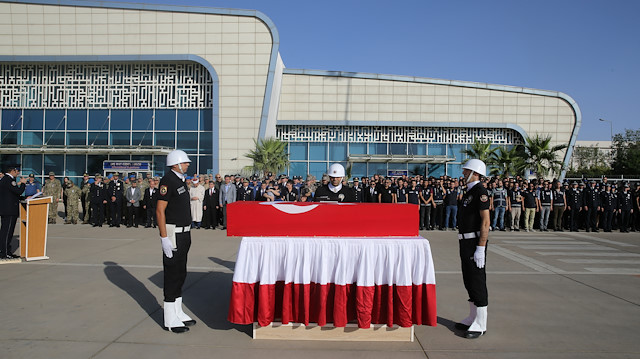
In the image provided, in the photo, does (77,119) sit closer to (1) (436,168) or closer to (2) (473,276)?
(1) (436,168)

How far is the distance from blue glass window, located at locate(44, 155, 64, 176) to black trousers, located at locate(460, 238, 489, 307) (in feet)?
92.2

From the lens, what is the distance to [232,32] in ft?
79.5

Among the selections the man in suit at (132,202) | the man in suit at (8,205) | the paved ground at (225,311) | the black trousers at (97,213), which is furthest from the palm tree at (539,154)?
the man in suit at (8,205)

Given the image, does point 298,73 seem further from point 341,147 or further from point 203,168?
point 203,168

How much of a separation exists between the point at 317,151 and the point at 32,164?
19.0 m

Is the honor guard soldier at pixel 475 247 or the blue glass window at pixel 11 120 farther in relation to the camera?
the blue glass window at pixel 11 120

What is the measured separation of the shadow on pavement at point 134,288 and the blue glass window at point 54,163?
2194 cm

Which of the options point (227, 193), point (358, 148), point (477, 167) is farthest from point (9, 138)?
point (477, 167)

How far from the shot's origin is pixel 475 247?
15.2 ft

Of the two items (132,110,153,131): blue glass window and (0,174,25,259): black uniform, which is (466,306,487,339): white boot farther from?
(132,110,153,131): blue glass window

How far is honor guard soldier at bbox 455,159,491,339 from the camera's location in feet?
14.6

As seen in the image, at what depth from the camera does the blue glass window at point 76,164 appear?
25.6m

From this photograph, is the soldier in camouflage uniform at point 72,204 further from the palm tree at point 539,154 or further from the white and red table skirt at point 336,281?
the palm tree at point 539,154

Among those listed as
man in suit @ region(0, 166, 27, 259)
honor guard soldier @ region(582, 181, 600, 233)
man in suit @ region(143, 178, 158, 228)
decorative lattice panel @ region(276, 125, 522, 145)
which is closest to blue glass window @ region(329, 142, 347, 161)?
decorative lattice panel @ region(276, 125, 522, 145)
